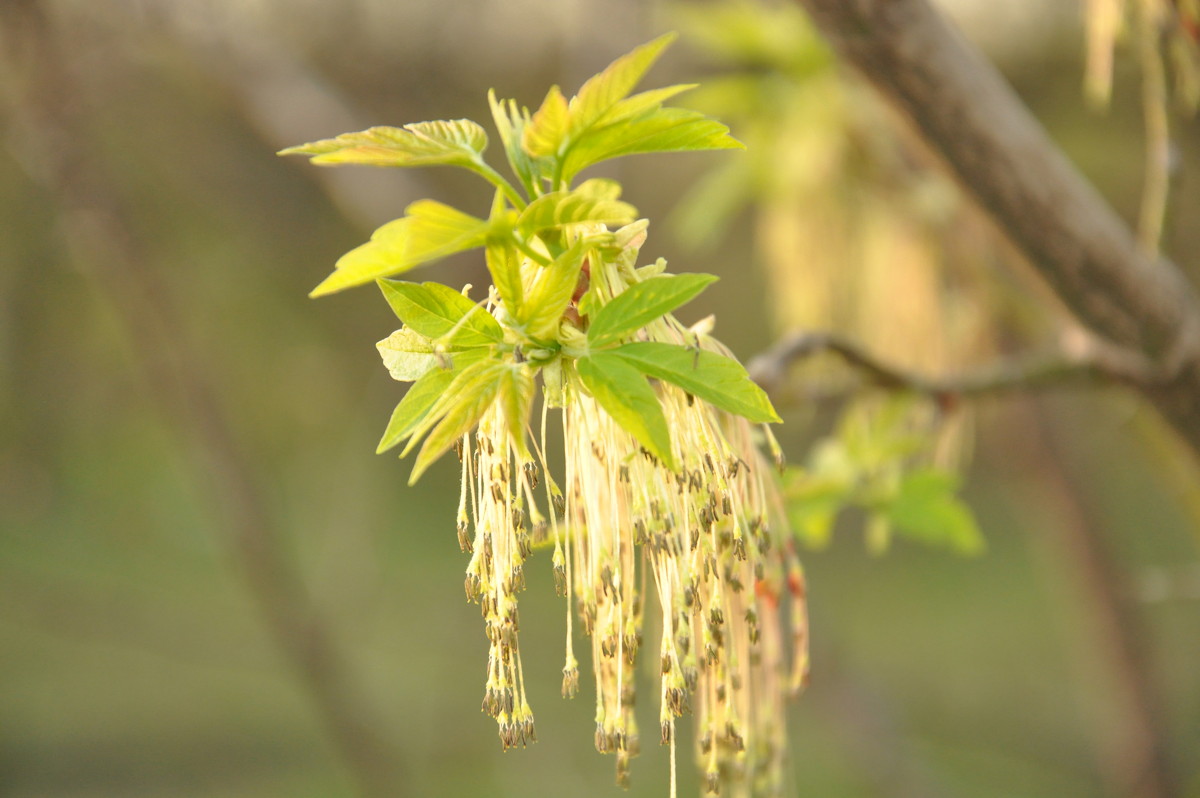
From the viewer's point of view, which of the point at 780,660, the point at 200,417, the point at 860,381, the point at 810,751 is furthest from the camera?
the point at 810,751

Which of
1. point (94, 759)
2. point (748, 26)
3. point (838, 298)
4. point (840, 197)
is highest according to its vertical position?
point (748, 26)

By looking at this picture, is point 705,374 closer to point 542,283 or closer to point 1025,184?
point 542,283

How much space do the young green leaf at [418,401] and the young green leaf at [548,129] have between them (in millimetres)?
83

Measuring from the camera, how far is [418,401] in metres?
0.33

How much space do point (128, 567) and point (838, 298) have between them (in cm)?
284

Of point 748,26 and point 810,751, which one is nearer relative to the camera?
point 748,26

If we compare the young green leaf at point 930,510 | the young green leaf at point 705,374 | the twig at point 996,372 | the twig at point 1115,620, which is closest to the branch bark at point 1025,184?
the twig at point 996,372

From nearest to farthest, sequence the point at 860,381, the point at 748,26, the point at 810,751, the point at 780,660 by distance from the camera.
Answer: the point at 780,660 → the point at 860,381 → the point at 748,26 → the point at 810,751

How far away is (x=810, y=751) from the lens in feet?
8.66

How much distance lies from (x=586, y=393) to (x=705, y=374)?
0.06m

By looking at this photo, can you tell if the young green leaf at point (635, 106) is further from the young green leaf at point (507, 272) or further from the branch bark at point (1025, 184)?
the branch bark at point (1025, 184)

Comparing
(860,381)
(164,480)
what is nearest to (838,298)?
(860,381)

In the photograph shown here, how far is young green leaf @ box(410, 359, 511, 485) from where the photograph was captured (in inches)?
12.1

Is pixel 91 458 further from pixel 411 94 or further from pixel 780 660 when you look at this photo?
pixel 780 660
